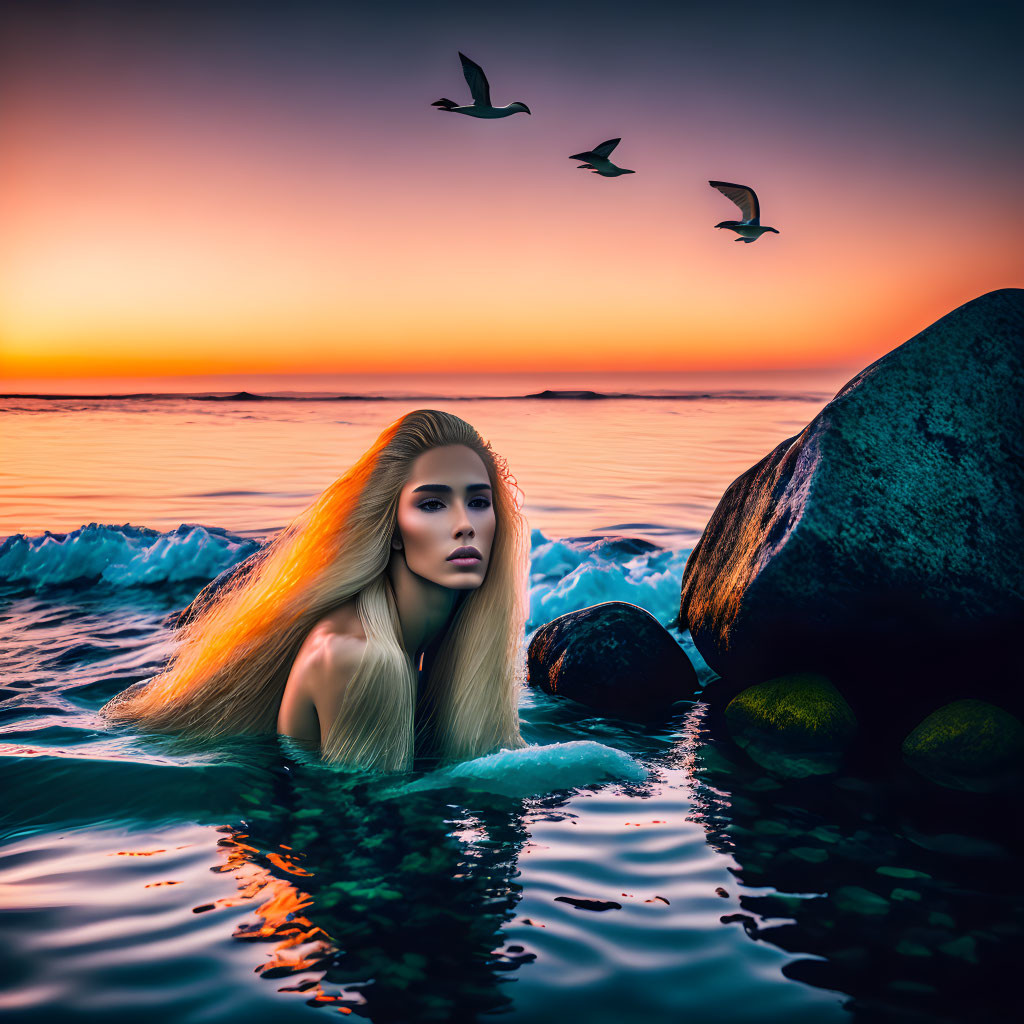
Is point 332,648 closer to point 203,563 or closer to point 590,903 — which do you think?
point 590,903

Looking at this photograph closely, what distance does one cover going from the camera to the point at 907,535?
5.25 m

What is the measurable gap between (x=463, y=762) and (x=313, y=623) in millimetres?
969

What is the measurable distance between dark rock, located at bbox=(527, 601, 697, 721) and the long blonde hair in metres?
1.57

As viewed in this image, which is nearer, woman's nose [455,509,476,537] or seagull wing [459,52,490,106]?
woman's nose [455,509,476,537]

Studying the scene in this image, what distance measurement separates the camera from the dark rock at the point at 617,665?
20.1 ft

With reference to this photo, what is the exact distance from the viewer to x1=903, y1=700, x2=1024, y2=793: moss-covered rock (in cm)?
480

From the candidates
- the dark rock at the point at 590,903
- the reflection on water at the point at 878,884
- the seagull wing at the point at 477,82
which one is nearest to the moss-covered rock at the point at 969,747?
the reflection on water at the point at 878,884

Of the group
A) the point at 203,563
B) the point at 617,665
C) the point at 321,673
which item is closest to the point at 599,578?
the point at 617,665

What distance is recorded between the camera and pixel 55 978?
2725 millimetres

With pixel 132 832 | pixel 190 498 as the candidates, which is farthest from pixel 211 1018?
pixel 190 498

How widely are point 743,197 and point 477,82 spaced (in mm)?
2525

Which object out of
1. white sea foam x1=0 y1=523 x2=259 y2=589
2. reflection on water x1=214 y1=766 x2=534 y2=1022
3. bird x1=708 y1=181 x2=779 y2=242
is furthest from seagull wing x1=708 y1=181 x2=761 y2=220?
white sea foam x1=0 y1=523 x2=259 y2=589

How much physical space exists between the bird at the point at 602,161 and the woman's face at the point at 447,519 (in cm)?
383

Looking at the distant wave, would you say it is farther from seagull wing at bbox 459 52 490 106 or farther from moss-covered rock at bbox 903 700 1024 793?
seagull wing at bbox 459 52 490 106
